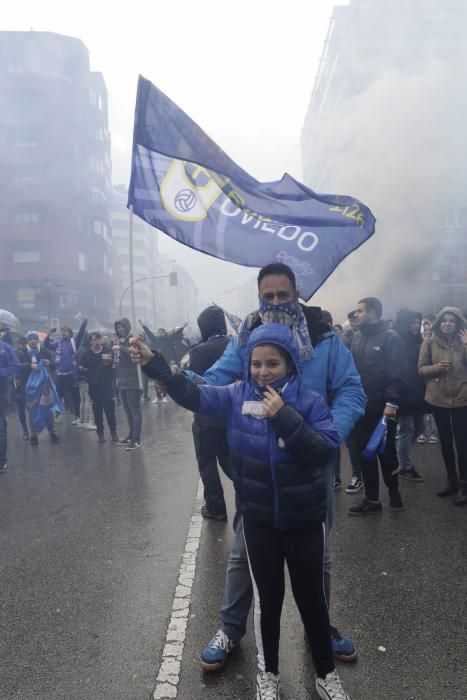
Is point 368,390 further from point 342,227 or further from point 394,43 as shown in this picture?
point 394,43

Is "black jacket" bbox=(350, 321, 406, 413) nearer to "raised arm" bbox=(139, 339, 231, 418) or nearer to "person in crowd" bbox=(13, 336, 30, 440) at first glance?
"raised arm" bbox=(139, 339, 231, 418)

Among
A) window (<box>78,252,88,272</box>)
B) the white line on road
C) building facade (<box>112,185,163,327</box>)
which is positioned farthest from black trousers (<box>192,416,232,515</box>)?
building facade (<box>112,185,163,327</box>)

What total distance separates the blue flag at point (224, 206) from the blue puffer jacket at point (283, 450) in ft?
4.63

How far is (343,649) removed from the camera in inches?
100

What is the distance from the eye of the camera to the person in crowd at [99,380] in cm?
865

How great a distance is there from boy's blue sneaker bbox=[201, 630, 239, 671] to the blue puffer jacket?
2.69ft

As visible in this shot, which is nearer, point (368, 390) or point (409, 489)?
point (368, 390)

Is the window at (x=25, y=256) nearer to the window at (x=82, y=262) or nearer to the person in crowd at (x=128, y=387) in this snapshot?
the window at (x=82, y=262)

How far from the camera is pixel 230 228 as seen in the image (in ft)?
12.0

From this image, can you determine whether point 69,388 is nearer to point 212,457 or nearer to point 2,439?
point 2,439

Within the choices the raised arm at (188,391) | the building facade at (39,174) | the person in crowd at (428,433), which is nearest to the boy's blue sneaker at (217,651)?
the raised arm at (188,391)

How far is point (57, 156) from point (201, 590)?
4994 cm

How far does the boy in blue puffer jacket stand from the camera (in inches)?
81.8

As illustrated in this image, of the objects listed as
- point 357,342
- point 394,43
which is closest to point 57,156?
point 394,43
